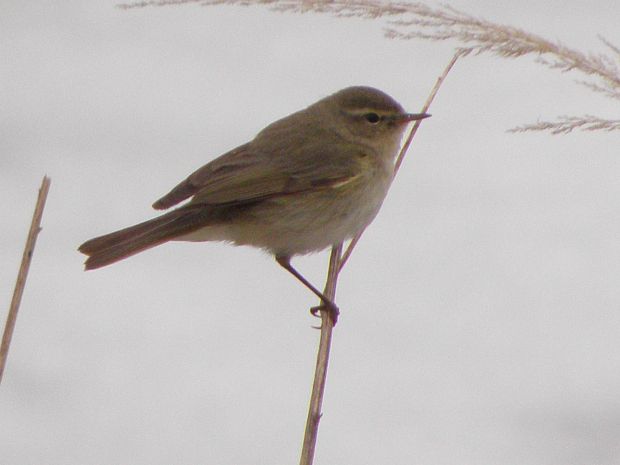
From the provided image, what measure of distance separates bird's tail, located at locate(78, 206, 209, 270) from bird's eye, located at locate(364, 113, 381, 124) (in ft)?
2.88

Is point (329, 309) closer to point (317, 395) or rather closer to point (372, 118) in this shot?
point (317, 395)

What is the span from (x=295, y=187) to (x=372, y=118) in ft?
1.77

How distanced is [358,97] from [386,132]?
0.18m

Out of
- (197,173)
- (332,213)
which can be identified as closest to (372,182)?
(332,213)

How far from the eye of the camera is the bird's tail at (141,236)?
2.44 meters

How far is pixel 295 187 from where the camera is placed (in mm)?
3035

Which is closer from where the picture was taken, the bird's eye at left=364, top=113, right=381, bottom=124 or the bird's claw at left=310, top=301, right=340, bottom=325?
A: the bird's claw at left=310, top=301, right=340, bottom=325

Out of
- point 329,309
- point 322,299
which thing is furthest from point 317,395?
point 322,299

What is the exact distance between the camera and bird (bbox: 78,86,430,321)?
283 cm

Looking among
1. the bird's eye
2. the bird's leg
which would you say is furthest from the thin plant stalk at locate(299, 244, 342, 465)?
the bird's eye

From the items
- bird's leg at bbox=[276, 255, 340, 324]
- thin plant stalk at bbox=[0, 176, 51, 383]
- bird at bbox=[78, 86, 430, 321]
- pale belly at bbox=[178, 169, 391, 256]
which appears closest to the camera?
thin plant stalk at bbox=[0, 176, 51, 383]

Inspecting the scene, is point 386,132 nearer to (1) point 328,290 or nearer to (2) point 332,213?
(2) point 332,213

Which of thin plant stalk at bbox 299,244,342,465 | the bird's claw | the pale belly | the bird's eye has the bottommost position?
thin plant stalk at bbox 299,244,342,465

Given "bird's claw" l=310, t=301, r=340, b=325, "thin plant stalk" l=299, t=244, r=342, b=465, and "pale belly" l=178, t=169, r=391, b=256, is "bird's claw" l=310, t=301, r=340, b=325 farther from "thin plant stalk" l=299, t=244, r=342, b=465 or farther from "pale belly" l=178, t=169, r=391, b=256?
"pale belly" l=178, t=169, r=391, b=256
